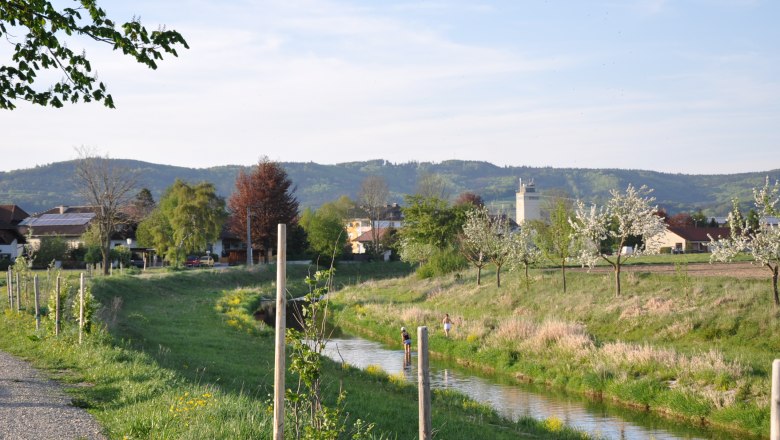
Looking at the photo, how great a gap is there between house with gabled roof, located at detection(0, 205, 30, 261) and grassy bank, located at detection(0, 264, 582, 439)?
6039cm

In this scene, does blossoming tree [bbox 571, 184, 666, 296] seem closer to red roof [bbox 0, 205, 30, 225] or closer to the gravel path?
the gravel path

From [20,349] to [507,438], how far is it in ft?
43.8

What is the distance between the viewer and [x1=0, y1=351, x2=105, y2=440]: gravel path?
11.7 meters

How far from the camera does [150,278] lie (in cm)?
5969

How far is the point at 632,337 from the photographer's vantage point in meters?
34.2

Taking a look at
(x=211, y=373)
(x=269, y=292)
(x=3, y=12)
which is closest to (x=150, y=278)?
(x=269, y=292)

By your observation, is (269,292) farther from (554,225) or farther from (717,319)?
(717,319)

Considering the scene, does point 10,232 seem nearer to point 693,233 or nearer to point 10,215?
point 10,215

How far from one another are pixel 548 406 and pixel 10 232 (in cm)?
9265

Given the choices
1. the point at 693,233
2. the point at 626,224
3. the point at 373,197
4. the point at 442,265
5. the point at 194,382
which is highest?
the point at 373,197

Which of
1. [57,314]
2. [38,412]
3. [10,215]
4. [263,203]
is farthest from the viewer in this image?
[10,215]

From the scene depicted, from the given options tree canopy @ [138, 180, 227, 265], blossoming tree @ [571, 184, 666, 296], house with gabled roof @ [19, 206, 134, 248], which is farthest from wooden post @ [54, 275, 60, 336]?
house with gabled roof @ [19, 206, 134, 248]

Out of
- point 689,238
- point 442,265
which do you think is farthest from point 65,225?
point 689,238

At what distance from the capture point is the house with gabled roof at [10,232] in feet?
312
